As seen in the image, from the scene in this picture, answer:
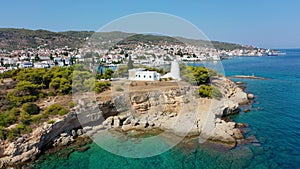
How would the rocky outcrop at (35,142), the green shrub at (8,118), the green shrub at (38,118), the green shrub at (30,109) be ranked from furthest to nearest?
the green shrub at (30,109), the green shrub at (38,118), the green shrub at (8,118), the rocky outcrop at (35,142)

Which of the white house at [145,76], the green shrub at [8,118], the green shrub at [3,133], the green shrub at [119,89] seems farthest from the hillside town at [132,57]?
the green shrub at [3,133]

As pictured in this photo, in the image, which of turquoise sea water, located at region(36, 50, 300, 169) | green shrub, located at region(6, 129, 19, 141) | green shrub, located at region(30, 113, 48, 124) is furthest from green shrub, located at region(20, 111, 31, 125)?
turquoise sea water, located at region(36, 50, 300, 169)

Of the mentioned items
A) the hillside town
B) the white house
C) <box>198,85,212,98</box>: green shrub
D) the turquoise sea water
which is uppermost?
the hillside town

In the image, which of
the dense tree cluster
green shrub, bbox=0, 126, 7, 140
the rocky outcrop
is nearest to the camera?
the rocky outcrop

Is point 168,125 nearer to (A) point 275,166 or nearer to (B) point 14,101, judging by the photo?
(A) point 275,166

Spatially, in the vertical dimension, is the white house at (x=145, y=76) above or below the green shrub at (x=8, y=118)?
above

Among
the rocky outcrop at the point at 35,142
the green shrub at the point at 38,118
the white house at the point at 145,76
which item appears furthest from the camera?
the white house at the point at 145,76

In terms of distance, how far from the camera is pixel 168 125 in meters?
14.4

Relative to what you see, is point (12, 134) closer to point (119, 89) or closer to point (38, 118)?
point (38, 118)

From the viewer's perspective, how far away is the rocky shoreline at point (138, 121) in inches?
443

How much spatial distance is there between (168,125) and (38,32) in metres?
78.0

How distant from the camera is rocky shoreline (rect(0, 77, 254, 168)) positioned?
11.2 m

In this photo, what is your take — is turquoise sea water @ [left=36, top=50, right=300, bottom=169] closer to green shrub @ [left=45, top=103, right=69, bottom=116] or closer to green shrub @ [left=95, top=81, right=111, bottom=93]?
green shrub @ [left=45, top=103, right=69, bottom=116]

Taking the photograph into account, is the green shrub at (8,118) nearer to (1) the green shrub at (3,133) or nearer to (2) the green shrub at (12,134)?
(1) the green shrub at (3,133)
